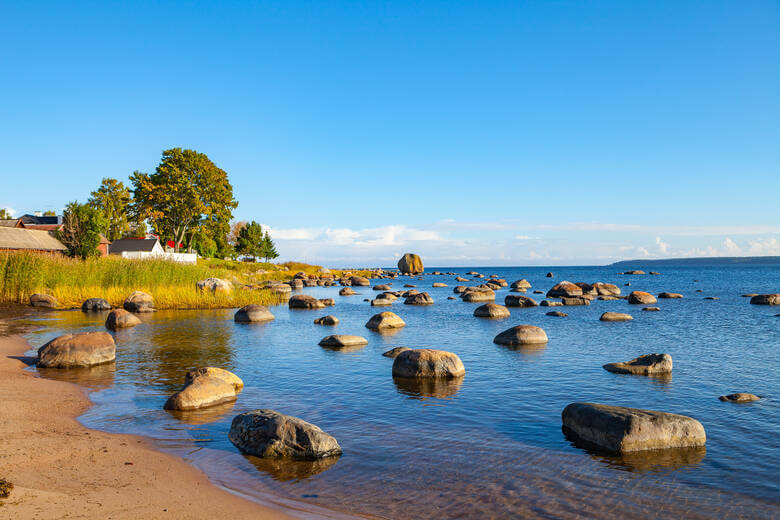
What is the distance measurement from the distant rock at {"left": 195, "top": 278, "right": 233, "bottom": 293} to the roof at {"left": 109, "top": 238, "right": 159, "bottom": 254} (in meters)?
43.2

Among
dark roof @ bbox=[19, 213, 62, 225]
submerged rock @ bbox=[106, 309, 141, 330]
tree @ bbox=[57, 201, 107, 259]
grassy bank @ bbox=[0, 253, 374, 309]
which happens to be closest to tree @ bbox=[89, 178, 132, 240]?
dark roof @ bbox=[19, 213, 62, 225]

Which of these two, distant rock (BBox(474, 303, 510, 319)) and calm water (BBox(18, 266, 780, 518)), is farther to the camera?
distant rock (BBox(474, 303, 510, 319))

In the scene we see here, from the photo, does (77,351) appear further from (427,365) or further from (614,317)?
(614,317)

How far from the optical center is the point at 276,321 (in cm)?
2872

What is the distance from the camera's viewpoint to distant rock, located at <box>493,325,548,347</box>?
20.1m

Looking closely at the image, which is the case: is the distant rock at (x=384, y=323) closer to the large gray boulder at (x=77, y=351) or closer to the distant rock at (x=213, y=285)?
the large gray boulder at (x=77, y=351)

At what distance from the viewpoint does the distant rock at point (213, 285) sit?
3562 centimetres

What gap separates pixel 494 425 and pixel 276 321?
68.1ft

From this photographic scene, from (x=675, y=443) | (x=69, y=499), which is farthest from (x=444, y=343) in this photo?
(x=69, y=499)

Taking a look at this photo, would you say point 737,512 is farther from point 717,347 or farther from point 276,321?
point 276,321

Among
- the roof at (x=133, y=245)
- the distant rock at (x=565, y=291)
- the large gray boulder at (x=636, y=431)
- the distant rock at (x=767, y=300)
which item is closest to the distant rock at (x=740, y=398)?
the large gray boulder at (x=636, y=431)

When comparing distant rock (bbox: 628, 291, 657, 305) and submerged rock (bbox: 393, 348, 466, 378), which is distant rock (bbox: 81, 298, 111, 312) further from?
distant rock (bbox: 628, 291, 657, 305)

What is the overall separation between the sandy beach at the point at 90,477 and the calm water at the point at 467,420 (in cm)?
44

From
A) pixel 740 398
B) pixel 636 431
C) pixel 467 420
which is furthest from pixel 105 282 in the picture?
pixel 740 398
